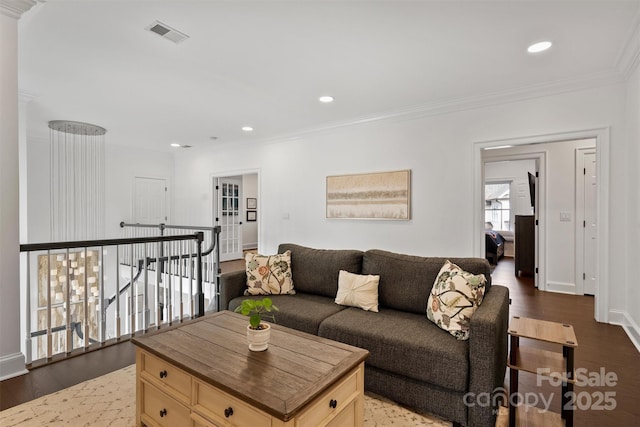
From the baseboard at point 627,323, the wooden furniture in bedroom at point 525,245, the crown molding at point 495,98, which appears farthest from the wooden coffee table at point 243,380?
the wooden furniture in bedroom at point 525,245

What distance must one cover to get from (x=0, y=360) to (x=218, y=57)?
276 cm

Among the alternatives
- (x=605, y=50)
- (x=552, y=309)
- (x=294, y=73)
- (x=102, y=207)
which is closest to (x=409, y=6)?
(x=294, y=73)

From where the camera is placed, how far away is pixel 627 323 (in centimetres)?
304

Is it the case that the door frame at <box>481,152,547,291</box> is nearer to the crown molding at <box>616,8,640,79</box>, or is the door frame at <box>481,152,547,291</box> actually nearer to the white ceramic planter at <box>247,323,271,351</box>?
the crown molding at <box>616,8,640,79</box>

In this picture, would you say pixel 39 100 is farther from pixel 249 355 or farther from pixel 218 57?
pixel 249 355

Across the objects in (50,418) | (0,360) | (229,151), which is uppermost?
(229,151)

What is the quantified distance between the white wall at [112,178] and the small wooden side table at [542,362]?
6.65 m

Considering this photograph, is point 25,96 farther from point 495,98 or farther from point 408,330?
point 495,98

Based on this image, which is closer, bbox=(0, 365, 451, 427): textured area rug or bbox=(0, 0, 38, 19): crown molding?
bbox=(0, 365, 451, 427): textured area rug

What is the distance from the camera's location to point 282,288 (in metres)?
3.10

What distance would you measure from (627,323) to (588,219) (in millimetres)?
1945

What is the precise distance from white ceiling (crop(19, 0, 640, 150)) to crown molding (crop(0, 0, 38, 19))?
91 millimetres

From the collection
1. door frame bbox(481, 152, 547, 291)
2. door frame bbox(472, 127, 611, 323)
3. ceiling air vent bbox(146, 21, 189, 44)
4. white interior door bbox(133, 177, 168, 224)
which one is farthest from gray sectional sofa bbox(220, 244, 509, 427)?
white interior door bbox(133, 177, 168, 224)

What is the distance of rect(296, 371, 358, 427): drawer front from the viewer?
1.28 metres
